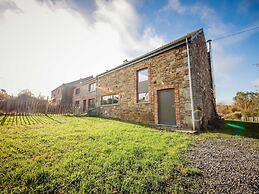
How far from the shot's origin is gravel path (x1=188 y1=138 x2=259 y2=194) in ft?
8.07

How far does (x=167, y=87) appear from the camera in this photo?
830 centimetres

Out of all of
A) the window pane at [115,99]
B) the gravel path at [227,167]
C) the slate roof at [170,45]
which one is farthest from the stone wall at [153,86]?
the gravel path at [227,167]

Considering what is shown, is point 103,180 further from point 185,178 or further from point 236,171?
point 236,171

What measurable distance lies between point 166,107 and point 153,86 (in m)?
1.69

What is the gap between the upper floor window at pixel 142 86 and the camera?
992 centimetres

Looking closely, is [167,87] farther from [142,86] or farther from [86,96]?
[86,96]

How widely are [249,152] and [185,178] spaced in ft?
9.34

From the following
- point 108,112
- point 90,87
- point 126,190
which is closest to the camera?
point 126,190

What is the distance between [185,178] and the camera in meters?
2.69

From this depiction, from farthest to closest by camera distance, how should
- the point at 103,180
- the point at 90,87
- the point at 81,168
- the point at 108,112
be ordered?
the point at 90,87 → the point at 108,112 → the point at 81,168 → the point at 103,180

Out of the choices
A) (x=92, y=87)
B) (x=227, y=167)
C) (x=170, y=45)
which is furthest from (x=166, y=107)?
(x=92, y=87)

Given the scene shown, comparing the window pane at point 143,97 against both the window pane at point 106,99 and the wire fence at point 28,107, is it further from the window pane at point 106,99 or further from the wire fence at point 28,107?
the wire fence at point 28,107

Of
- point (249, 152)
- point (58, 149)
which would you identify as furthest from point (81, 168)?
point (249, 152)

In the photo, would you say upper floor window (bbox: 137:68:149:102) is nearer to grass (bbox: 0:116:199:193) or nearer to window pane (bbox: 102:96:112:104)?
window pane (bbox: 102:96:112:104)
